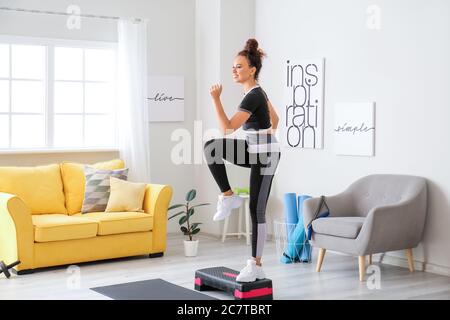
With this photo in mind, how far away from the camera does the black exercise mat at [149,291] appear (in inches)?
203

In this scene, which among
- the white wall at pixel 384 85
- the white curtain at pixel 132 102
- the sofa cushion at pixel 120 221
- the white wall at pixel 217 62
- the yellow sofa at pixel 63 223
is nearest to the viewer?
the yellow sofa at pixel 63 223

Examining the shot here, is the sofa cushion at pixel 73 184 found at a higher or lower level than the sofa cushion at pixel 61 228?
higher

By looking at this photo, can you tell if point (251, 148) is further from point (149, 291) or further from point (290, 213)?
point (290, 213)

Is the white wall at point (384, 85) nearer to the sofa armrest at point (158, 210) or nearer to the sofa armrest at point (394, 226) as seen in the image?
the sofa armrest at point (394, 226)

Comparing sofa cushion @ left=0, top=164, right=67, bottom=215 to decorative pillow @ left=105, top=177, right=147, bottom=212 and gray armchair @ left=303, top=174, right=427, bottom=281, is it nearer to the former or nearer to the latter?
decorative pillow @ left=105, top=177, right=147, bottom=212

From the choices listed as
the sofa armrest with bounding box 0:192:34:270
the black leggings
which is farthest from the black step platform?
the sofa armrest with bounding box 0:192:34:270

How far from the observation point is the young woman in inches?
181

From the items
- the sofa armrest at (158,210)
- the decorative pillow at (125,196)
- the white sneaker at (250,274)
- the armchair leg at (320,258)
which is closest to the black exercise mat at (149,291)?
the white sneaker at (250,274)

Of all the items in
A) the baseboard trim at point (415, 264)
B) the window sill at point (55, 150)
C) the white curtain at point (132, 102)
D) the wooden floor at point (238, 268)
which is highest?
the white curtain at point (132, 102)

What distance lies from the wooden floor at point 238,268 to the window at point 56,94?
155cm

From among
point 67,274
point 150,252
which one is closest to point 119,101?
point 150,252

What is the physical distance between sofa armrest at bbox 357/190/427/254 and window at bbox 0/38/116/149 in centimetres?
310

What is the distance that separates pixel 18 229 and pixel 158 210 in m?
1.38

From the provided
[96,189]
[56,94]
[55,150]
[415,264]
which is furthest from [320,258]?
[56,94]
